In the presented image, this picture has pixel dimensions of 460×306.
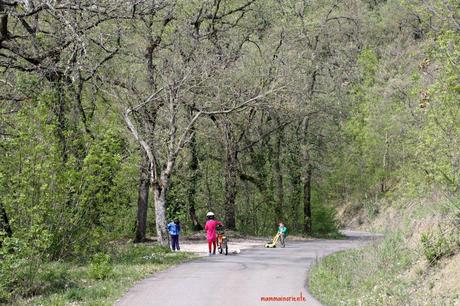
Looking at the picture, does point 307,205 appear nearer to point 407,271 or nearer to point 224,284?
point 224,284

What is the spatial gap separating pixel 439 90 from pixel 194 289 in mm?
12147

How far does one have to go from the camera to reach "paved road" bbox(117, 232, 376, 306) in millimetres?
12250

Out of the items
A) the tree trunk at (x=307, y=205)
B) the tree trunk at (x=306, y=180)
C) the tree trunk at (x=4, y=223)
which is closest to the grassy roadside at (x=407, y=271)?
the tree trunk at (x=4, y=223)

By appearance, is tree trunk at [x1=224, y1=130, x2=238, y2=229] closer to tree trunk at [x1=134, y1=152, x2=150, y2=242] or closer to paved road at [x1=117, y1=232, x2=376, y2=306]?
tree trunk at [x1=134, y1=152, x2=150, y2=242]

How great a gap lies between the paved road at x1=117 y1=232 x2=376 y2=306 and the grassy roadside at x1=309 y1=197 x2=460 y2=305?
→ 687 millimetres

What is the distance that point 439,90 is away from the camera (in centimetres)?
2144

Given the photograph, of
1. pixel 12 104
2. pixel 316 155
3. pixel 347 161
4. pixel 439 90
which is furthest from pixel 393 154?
pixel 12 104

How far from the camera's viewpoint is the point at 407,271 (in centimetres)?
1338

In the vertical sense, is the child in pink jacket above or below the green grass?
above

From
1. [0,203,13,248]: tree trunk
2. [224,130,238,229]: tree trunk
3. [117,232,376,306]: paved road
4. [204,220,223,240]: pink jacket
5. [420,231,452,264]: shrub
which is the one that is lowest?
[117,232,376,306]: paved road

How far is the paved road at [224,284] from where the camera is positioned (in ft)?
40.2

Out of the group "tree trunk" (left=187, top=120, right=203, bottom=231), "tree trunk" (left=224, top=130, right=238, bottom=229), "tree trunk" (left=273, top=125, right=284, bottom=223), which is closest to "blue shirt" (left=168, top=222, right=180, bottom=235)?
"tree trunk" (left=187, top=120, right=203, bottom=231)

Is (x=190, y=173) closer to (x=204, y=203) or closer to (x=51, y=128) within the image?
(x=204, y=203)

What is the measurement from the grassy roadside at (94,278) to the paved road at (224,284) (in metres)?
0.44
